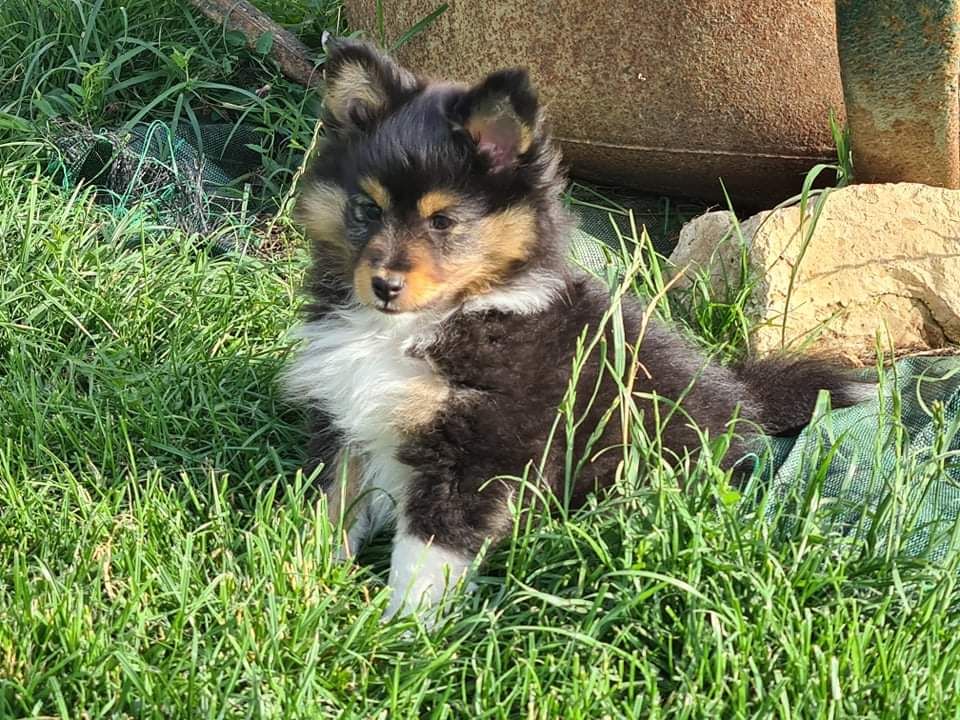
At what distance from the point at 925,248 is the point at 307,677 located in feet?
10.2

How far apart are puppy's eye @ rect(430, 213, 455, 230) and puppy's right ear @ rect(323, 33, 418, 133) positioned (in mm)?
360

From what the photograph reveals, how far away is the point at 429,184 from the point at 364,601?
113 centimetres

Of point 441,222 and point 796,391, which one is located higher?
point 441,222

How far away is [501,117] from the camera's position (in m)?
3.33

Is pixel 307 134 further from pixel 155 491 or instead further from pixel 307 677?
pixel 307 677

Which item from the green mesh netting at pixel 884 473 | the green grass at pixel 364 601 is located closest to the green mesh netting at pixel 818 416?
the green mesh netting at pixel 884 473

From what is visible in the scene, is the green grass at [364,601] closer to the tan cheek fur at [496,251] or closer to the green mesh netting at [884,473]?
the green mesh netting at [884,473]

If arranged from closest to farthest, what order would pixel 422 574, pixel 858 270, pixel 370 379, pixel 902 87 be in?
pixel 422 574
pixel 370 379
pixel 902 87
pixel 858 270

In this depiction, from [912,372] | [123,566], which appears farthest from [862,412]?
[123,566]

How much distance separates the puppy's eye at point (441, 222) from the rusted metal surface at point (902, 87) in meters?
1.98

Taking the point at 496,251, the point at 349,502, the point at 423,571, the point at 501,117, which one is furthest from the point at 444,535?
the point at 501,117

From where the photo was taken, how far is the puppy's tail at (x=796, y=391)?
12.9ft

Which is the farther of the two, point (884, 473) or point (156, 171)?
point (156, 171)

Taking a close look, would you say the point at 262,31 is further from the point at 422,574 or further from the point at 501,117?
the point at 422,574
